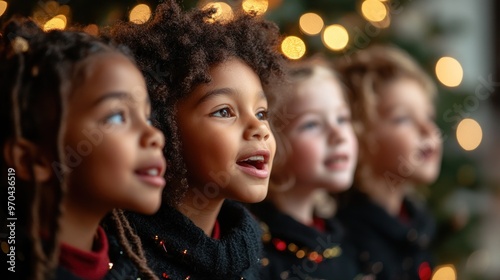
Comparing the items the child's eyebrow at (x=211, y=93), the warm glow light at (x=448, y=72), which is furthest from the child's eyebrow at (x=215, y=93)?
the warm glow light at (x=448, y=72)

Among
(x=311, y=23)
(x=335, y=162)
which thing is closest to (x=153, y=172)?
(x=335, y=162)

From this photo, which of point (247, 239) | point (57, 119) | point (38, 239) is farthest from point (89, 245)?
point (247, 239)

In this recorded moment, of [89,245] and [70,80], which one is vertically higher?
[70,80]

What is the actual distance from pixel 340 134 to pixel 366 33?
2.36ft

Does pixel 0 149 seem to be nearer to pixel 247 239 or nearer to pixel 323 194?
pixel 247 239

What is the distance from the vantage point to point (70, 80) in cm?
97

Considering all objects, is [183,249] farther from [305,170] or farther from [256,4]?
[256,4]

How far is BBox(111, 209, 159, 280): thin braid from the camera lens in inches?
44.1

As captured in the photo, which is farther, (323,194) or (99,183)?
(323,194)

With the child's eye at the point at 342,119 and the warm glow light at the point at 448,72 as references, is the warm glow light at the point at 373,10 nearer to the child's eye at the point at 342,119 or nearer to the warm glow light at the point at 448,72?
the warm glow light at the point at 448,72

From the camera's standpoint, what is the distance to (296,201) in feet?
5.86

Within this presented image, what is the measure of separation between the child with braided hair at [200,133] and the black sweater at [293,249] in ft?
1.25

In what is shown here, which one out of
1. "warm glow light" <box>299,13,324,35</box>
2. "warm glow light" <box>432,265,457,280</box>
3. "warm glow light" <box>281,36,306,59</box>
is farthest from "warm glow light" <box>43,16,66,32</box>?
"warm glow light" <box>432,265,457,280</box>

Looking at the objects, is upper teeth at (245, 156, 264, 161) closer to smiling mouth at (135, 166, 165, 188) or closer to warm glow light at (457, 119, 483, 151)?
smiling mouth at (135, 166, 165, 188)
